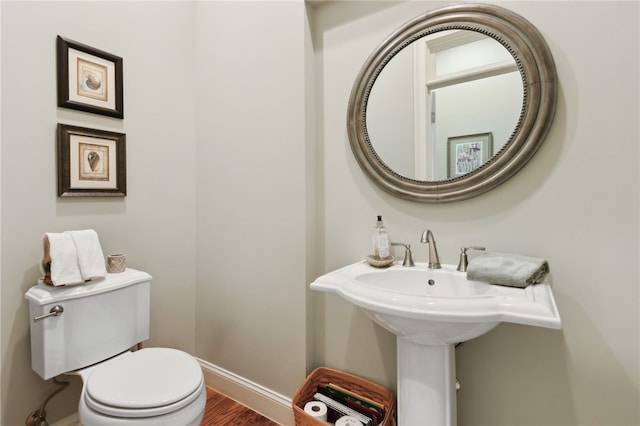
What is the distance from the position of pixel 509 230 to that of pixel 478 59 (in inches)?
26.6

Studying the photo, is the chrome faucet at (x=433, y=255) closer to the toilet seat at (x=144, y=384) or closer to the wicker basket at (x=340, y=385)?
the wicker basket at (x=340, y=385)

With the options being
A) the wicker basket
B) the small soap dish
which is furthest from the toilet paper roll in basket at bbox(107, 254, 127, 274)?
the small soap dish

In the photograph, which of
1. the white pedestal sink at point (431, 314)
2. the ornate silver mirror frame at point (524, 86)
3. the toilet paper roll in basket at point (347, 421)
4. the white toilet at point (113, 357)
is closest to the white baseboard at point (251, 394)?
the toilet paper roll in basket at point (347, 421)

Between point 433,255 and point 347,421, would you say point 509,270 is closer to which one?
point 433,255

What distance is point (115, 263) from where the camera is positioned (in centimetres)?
154

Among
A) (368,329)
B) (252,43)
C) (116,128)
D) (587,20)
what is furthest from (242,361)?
(587,20)

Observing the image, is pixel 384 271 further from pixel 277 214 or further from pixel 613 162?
pixel 613 162

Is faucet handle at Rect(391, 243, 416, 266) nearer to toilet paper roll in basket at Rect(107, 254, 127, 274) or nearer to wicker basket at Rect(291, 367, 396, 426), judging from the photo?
wicker basket at Rect(291, 367, 396, 426)

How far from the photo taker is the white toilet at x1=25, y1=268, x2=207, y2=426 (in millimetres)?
→ 1050

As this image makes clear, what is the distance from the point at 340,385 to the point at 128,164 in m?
1.59

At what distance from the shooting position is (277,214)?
5.37 feet

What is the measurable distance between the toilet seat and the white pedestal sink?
0.61 metres

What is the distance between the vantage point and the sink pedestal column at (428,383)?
1014mm

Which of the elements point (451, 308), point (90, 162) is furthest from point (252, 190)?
point (451, 308)
